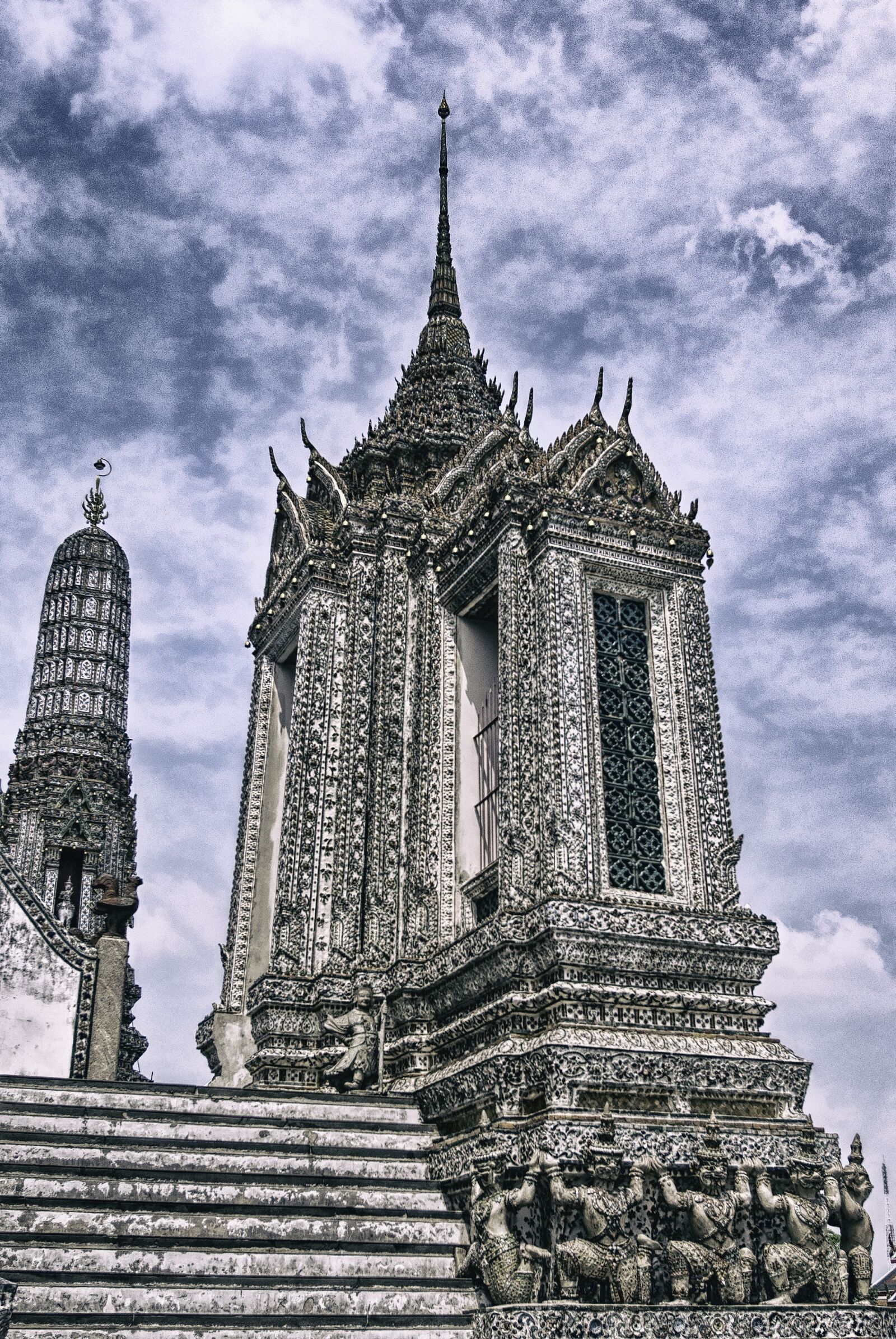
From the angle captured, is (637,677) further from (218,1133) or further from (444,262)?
(444,262)

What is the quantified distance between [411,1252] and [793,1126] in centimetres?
323

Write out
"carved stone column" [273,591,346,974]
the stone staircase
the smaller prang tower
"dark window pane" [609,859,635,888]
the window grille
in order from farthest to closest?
the smaller prang tower
"carved stone column" [273,591,346,974]
the window grille
"dark window pane" [609,859,635,888]
the stone staircase

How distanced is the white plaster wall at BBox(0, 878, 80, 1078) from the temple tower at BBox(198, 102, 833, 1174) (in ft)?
5.62

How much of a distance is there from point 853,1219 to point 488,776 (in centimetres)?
607

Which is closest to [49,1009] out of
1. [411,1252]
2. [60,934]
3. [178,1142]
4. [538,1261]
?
[60,934]

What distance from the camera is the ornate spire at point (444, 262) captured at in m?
20.8

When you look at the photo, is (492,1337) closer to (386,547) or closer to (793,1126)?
(793,1126)

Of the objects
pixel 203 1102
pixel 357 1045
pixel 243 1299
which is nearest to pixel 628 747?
pixel 357 1045

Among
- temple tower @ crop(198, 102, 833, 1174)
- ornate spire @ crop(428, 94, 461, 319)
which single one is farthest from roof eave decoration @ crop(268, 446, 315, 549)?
ornate spire @ crop(428, 94, 461, 319)

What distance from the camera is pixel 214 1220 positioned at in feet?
31.5

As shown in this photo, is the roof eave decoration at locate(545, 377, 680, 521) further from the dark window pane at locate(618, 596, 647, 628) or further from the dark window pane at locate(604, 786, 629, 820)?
the dark window pane at locate(604, 786, 629, 820)

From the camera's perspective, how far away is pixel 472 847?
14.7m

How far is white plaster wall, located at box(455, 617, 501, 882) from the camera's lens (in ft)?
48.1

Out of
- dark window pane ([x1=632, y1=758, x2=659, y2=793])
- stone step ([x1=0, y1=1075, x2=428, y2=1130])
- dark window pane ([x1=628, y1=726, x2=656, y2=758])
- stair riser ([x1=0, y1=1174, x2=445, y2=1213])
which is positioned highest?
dark window pane ([x1=628, y1=726, x2=656, y2=758])
